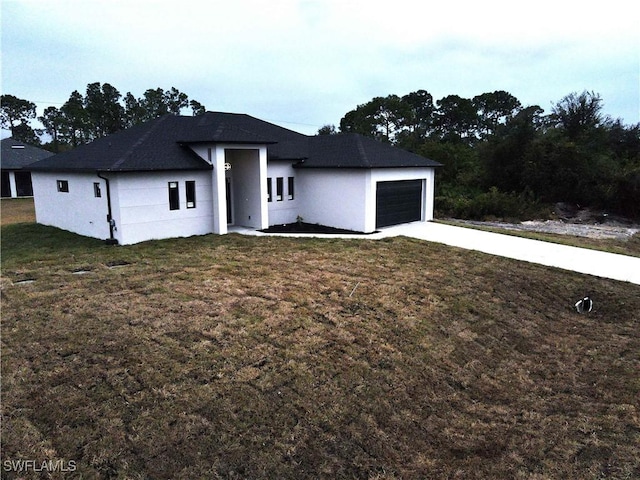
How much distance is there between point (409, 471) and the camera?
462 centimetres

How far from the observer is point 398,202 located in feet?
58.9

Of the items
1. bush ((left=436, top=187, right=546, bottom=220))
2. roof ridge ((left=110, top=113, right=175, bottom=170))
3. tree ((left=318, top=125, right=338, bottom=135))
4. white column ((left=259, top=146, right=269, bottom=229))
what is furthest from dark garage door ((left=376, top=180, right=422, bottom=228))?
tree ((left=318, top=125, right=338, bottom=135))

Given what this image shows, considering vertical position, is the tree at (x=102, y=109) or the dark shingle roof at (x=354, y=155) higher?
the tree at (x=102, y=109)

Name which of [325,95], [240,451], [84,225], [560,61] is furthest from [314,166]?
[325,95]

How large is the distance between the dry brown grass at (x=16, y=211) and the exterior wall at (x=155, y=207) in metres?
8.85

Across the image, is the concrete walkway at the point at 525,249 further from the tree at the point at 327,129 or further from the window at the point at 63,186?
the tree at the point at 327,129

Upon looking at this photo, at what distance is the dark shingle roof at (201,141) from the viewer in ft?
47.2

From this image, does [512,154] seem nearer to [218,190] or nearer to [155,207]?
[218,190]

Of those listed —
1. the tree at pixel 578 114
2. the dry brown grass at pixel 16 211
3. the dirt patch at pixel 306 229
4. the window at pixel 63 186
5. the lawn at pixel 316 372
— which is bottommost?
the lawn at pixel 316 372

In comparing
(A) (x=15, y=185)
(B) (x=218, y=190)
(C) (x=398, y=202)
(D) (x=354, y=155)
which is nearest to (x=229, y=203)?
(B) (x=218, y=190)

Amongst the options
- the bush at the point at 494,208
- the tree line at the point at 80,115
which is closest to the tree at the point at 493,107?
the bush at the point at 494,208

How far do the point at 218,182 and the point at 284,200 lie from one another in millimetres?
3724

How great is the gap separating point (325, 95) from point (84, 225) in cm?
3312

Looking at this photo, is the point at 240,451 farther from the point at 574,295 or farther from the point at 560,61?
the point at 560,61
